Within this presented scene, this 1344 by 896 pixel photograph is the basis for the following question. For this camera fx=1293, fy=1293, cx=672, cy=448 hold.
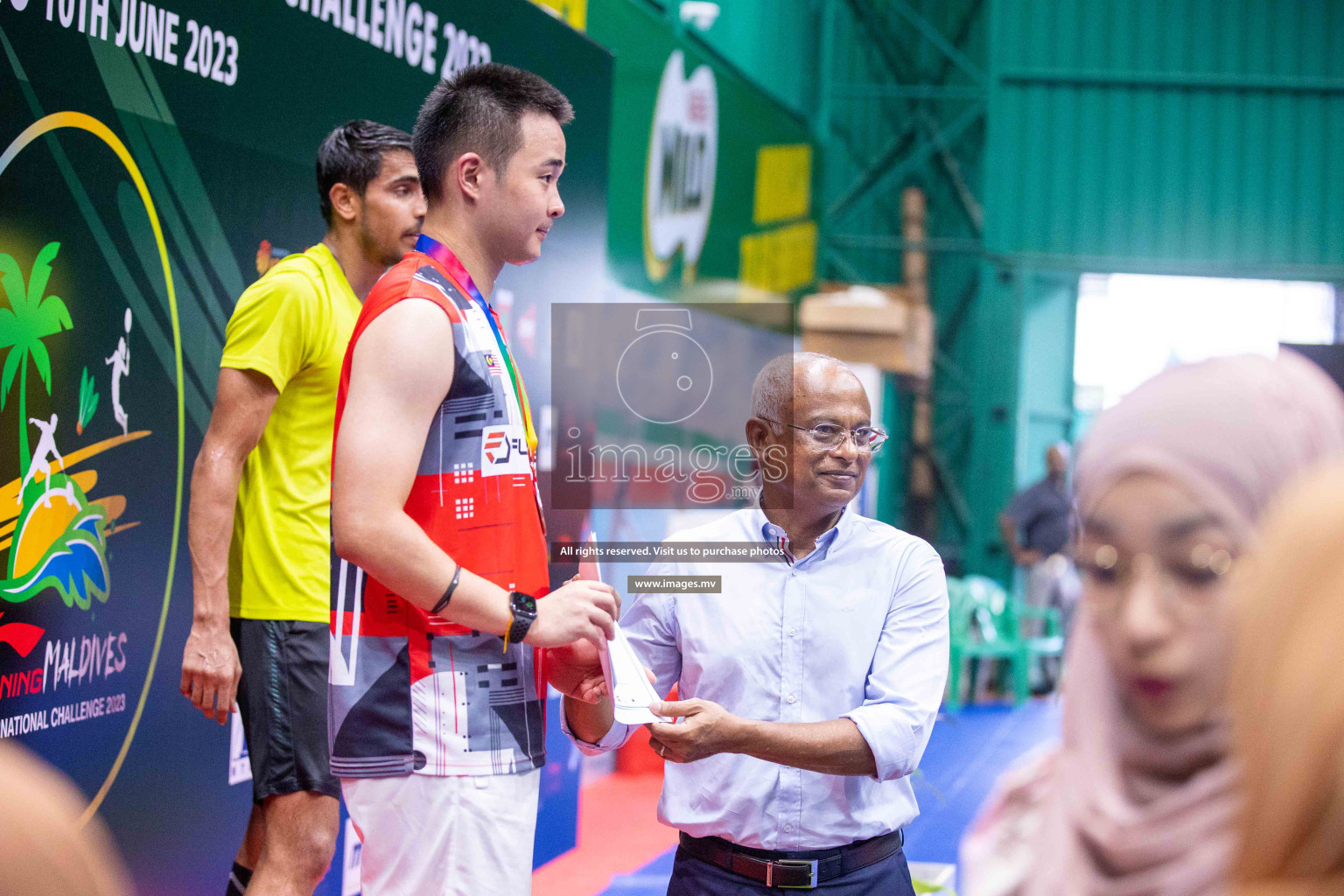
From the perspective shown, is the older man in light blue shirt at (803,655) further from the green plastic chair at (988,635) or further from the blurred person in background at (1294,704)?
the green plastic chair at (988,635)

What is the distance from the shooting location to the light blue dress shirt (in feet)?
7.45

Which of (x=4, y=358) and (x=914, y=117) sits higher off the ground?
(x=914, y=117)

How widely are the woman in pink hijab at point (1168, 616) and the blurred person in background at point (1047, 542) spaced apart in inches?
374

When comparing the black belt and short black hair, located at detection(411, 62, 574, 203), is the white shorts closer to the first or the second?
the black belt

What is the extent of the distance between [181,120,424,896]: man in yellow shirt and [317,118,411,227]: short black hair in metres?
0.22

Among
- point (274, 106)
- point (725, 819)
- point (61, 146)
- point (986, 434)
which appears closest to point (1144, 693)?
point (725, 819)

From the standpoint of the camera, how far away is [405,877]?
1871 mm

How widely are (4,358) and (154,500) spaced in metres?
0.58

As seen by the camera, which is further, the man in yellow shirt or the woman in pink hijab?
the man in yellow shirt

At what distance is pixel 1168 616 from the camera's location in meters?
0.87

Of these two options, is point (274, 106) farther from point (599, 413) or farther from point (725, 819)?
point (725, 819)

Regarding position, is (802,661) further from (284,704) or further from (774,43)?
(774,43)

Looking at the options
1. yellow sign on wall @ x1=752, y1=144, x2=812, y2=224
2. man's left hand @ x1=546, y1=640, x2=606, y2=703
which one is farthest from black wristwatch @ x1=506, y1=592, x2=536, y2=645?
yellow sign on wall @ x1=752, y1=144, x2=812, y2=224

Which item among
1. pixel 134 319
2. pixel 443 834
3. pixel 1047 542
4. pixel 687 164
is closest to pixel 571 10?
pixel 687 164
